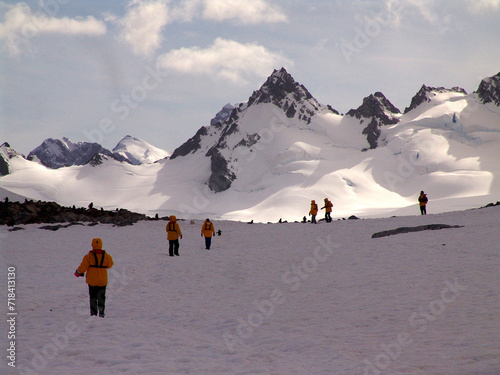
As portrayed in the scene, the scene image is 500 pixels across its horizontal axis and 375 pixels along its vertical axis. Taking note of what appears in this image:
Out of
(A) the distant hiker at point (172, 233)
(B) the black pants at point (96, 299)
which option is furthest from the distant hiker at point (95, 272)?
(A) the distant hiker at point (172, 233)

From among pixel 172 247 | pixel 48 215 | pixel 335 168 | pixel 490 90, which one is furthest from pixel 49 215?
pixel 490 90

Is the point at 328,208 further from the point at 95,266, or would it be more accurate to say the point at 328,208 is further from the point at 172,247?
the point at 95,266

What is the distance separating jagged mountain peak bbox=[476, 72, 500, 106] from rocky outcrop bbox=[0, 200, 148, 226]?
7250 inches

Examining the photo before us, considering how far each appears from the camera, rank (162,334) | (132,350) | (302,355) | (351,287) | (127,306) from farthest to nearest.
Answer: (351,287) < (127,306) < (162,334) < (302,355) < (132,350)

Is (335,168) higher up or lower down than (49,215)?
higher up

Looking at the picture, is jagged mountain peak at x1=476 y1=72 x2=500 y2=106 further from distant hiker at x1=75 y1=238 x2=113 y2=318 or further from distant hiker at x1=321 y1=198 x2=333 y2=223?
distant hiker at x1=75 y1=238 x2=113 y2=318

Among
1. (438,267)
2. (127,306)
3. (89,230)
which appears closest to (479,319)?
(438,267)

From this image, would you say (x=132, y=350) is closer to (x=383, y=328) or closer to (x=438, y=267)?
(x=383, y=328)

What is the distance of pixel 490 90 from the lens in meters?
180

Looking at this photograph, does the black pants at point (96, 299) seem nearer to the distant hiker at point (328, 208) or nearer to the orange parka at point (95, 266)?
the orange parka at point (95, 266)

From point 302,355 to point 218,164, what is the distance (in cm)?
17402

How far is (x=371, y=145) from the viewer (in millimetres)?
179750

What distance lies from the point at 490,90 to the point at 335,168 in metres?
86.0

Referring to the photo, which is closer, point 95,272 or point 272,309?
point 95,272
